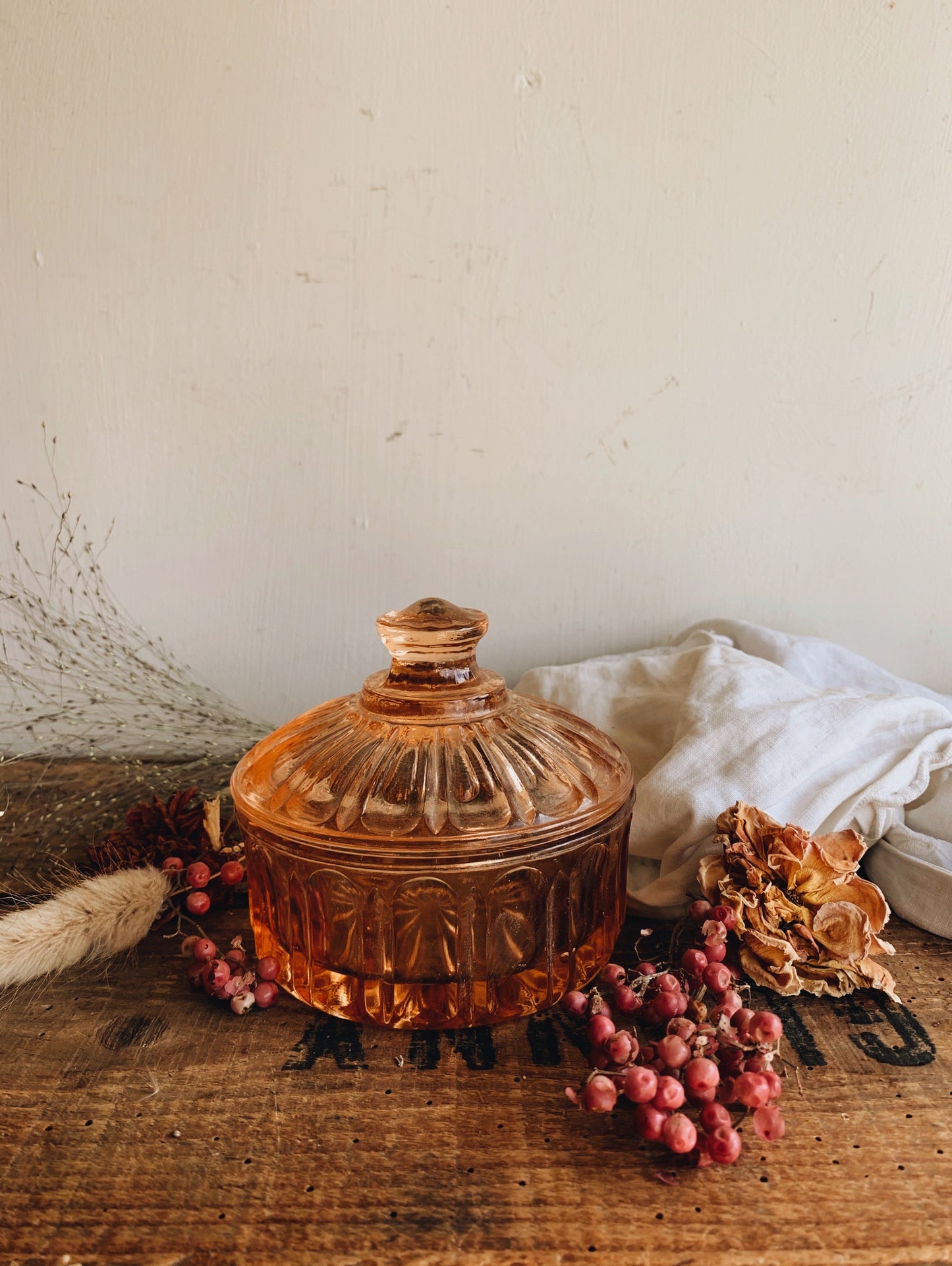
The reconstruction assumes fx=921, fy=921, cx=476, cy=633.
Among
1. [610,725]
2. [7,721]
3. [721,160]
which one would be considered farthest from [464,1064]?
[721,160]

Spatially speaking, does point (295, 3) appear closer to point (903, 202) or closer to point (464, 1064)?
point (903, 202)

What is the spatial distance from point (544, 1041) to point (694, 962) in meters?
0.10

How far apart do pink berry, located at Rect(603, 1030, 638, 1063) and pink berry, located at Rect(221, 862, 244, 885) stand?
0.30 metres

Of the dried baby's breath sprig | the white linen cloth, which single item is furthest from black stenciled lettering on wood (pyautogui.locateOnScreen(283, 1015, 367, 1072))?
the dried baby's breath sprig

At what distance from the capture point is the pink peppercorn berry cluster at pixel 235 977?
1.73 ft

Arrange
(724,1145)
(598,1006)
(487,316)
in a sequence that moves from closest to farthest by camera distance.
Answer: (724,1145), (598,1006), (487,316)

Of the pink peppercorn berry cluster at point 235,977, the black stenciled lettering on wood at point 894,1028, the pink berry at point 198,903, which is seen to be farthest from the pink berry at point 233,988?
the black stenciled lettering on wood at point 894,1028

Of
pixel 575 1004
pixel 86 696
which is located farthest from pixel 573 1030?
pixel 86 696

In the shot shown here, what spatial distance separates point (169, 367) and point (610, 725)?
1.60ft

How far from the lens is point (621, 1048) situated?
46 centimetres

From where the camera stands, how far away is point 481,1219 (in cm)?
38

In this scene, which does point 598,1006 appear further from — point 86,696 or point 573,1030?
point 86,696

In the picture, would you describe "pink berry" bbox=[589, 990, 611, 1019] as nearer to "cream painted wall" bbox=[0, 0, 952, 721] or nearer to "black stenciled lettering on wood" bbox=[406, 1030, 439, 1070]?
"black stenciled lettering on wood" bbox=[406, 1030, 439, 1070]

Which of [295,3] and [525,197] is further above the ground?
[295,3]
